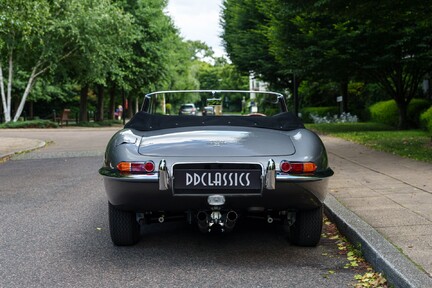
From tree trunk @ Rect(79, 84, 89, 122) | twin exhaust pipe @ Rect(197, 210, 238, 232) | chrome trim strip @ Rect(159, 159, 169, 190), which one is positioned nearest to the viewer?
chrome trim strip @ Rect(159, 159, 169, 190)

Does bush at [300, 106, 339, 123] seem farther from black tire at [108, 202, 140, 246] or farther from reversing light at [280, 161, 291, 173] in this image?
reversing light at [280, 161, 291, 173]

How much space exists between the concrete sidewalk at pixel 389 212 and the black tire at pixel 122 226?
1.89 meters

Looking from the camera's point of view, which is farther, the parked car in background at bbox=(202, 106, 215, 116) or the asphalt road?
the parked car in background at bbox=(202, 106, 215, 116)

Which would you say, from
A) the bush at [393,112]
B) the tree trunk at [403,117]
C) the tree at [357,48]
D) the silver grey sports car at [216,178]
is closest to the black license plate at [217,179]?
the silver grey sports car at [216,178]

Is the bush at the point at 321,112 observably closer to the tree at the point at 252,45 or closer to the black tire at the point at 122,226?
the tree at the point at 252,45

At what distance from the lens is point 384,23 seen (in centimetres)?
1445

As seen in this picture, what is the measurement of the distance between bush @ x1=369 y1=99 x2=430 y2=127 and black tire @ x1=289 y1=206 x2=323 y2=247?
64.5 feet

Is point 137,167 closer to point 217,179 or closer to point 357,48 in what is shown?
point 217,179

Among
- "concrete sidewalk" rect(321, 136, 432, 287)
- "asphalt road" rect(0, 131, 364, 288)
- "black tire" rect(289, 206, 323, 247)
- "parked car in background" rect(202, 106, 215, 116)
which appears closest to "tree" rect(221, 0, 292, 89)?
"concrete sidewalk" rect(321, 136, 432, 287)

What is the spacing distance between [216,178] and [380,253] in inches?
51.8

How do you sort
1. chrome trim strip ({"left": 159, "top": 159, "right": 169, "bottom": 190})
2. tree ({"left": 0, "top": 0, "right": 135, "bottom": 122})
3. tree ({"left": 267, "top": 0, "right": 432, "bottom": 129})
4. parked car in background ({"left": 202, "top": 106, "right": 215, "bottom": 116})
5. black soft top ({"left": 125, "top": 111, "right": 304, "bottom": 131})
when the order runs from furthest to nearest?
tree ({"left": 0, "top": 0, "right": 135, "bottom": 122})
tree ({"left": 267, "top": 0, "right": 432, "bottom": 129})
parked car in background ({"left": 202, "top": 106, "right": 215, "bottom": 116})
black soft top ({"left": 125, "top": 111, "right": 304, "bottom": 131})
chrome trim strip ({"left": 159, "top": 159, "right": 169, "bottom": 190})

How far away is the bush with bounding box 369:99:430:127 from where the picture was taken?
2364cm

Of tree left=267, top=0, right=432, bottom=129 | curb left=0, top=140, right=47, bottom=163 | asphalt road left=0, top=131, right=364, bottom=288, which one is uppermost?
tree left=267, top=0, right=432, bottom=129

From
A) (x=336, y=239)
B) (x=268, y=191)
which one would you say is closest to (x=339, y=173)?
(x=336, y=239)
